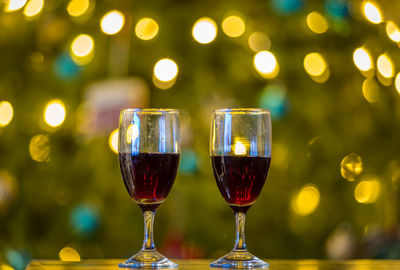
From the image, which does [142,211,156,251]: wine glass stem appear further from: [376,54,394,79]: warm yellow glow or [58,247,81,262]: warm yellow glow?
[376,54,394,79]: warm yellow glow

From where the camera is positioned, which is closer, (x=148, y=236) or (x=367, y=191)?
(x=148, y=236)

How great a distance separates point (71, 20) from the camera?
1.80 m

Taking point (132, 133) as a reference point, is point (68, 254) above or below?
below

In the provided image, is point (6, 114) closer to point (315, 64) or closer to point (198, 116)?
point (198, 116)

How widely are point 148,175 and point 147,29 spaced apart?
0.95m

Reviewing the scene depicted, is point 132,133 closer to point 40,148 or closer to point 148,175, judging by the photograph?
point 148,175

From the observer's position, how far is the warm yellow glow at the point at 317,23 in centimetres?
179

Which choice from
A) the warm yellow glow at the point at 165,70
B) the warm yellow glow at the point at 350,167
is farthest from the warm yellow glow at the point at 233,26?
the warm yellow glow at the point at 350,167

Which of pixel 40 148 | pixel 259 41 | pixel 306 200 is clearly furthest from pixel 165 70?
pixel 306 200

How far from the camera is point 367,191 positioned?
1.74 m

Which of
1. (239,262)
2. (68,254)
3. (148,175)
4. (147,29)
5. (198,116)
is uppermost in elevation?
(147,29)

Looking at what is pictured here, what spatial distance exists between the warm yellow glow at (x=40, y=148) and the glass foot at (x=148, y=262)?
0.93 m

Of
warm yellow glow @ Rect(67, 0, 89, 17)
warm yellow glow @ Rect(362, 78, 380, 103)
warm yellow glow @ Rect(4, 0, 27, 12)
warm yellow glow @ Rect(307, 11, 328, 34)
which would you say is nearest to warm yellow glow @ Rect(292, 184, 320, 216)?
warm yellow glow @ Rect(362, 78, 380, 103)

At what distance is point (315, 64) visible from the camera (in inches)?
69.7
